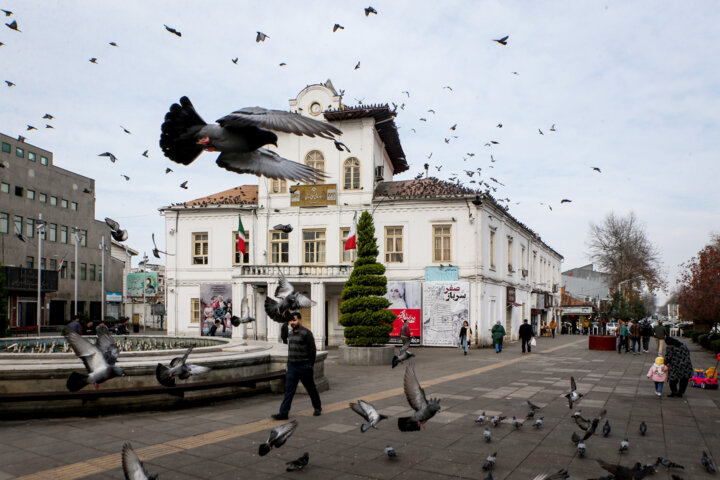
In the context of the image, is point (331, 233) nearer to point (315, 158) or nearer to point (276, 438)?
point (315, 158)

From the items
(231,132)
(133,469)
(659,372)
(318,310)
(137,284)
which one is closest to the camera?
(231,132)

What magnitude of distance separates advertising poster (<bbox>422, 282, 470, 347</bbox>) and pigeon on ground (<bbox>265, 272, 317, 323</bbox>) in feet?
81.3

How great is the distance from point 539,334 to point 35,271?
152ft

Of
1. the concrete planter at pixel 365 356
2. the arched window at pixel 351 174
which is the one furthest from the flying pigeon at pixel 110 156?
the arched window at pixel 351 174

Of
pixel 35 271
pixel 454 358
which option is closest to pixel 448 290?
pixel 454 358

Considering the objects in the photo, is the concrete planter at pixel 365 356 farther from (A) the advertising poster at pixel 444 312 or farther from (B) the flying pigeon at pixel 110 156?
(B) the flying pigeon at pixel 110 156

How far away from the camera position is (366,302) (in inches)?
819

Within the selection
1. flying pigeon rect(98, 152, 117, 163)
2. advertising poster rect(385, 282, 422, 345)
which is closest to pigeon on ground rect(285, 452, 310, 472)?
flying pigeon rect(98, 152, 117, 163)

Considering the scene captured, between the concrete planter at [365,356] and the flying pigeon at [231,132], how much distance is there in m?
17.5

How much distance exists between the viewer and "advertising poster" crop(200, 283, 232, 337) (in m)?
34.0

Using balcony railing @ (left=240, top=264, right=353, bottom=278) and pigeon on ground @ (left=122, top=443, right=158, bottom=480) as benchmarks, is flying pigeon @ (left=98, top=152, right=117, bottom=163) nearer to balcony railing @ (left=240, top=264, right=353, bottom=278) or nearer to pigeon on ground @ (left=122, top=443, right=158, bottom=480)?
pigeon on ground @ (left=122, top=443, right=158, bottom=480)

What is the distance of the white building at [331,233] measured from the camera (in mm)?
30719

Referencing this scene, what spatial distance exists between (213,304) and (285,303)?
29660 millimetres

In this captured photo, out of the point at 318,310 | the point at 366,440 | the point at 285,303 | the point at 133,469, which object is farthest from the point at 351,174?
the point at 133,469
